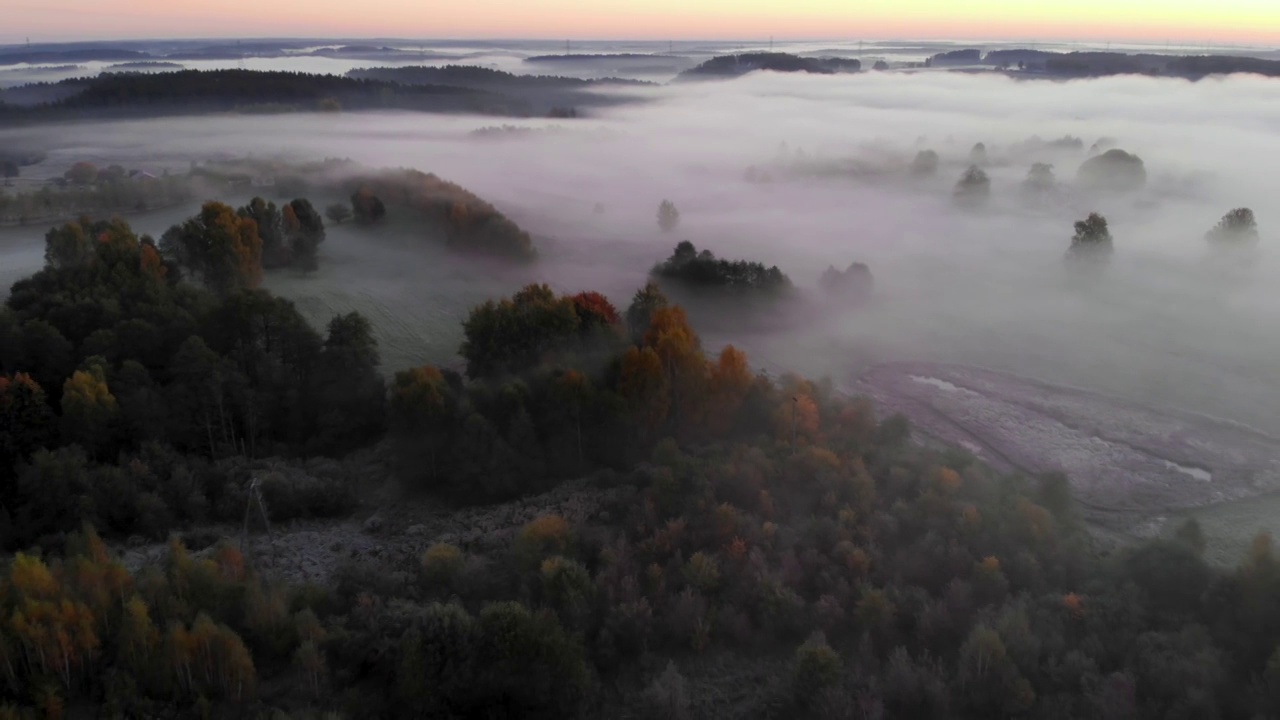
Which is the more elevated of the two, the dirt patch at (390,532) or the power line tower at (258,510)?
the power line tower at (258,510)

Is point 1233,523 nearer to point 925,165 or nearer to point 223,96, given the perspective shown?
point 925,165

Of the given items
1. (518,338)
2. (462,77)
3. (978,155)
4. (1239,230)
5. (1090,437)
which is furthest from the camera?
(462,77)

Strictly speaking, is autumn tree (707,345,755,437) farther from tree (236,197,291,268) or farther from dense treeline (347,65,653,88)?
dense treeline (347,65,653,88)

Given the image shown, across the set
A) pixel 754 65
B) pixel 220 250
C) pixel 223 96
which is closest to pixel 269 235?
pixel 220 250

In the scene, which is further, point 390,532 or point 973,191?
point 973,191

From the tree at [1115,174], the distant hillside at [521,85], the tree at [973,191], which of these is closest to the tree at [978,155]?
the tree at [1115,174]

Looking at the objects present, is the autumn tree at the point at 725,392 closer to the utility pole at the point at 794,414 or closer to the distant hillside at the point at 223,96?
the utility pole at the point at 794,414
